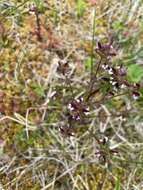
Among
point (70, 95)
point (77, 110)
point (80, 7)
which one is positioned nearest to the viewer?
point (77, 110)

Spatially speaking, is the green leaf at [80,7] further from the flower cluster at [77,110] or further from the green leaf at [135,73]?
the flower cluster at [77,110]

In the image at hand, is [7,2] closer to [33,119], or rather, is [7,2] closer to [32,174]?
[33,119]

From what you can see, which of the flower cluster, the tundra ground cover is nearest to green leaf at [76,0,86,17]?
the tundra ground cover

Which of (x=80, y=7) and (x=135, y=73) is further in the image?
(x=80, y=7)

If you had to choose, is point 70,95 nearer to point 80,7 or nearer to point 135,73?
point 135,73

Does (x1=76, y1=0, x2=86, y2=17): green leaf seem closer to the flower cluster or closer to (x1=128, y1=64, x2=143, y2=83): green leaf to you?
(x1=128, y1=64, x2=143, y2=83): green leaf

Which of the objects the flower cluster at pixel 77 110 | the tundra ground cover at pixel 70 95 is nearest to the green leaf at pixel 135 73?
the tundra ground cover at pixel 70 95

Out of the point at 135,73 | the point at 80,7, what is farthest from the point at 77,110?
the point at 80,7

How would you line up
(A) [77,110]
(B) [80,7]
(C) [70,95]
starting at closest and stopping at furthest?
1. (A) [77,110]
2. (C) [70,95]
3. (B) [80,7]

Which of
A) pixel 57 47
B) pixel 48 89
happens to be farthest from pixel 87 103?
pixel 57 47
